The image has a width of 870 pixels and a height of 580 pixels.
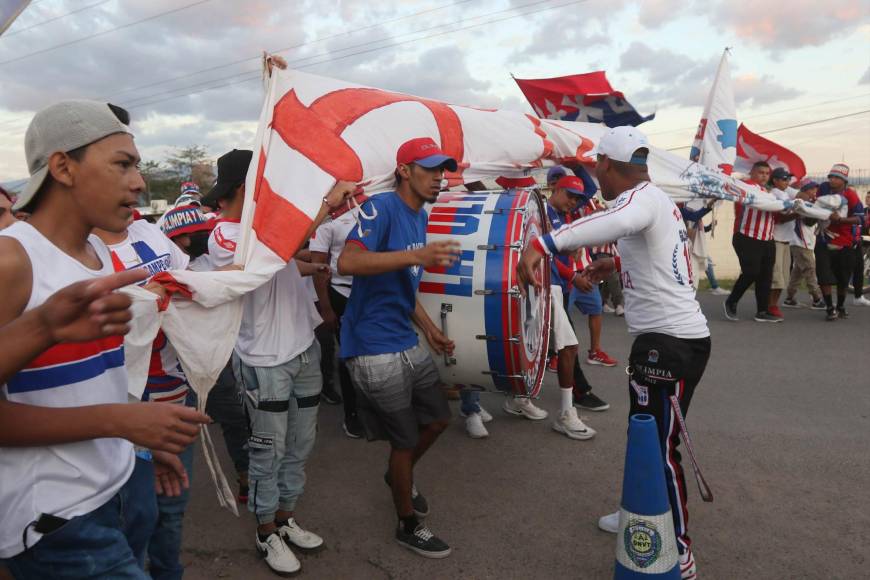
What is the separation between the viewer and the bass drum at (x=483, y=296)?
10.4 feet

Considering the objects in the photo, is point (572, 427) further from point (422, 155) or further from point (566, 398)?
point (422, 155)

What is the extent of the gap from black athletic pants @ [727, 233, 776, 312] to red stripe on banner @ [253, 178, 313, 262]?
274 inches

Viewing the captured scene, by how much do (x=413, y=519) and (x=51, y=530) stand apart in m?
2.03

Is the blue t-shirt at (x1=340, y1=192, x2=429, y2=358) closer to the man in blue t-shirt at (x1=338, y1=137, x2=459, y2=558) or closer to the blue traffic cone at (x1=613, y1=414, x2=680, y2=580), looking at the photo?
the man in blue t-shirt at (x1=338, y1=137, x2=459, y2=558)

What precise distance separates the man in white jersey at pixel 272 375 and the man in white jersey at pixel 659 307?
3.85 feet

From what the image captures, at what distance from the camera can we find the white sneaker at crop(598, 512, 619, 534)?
129 inches

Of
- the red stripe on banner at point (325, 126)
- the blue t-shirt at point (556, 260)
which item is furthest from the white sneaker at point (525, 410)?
the red stripe on banner at point (325, 126)

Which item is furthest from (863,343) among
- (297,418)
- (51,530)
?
(51,530)

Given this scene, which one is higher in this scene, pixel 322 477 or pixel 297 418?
pixel 297 418

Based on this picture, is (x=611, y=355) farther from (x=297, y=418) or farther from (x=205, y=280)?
(x=205, y=280)

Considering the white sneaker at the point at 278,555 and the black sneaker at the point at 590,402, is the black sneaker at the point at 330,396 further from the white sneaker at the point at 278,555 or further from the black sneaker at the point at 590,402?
the white sneaker at the point at 278,555

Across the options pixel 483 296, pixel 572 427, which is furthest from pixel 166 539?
pixel 572 427

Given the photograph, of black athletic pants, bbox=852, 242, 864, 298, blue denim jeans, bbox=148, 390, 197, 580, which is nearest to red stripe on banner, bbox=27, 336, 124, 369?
blue denim jeans, bbox=148, 390, 197, 580

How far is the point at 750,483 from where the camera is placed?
376 centimetres
